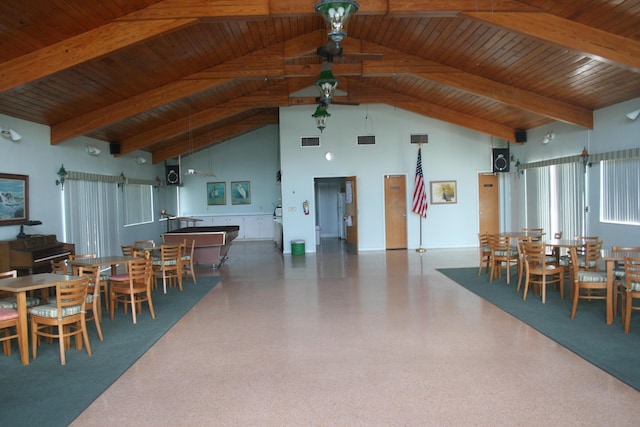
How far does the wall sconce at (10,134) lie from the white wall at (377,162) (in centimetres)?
642

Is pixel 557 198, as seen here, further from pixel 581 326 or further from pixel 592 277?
pixel 581 326

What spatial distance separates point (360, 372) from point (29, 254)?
198 inches

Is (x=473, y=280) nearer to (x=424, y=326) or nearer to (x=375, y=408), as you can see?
(x=424, y=326)

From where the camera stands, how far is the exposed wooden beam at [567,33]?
18.3 feet

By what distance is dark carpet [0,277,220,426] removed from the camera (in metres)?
3.14

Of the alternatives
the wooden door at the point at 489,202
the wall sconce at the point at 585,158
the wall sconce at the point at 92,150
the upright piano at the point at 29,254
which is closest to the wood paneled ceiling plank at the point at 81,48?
the upright piano at the point at 29,254

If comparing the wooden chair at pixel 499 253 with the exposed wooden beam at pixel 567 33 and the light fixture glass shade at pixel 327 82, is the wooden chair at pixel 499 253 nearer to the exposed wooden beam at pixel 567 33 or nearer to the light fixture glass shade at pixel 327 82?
the exposed wooden beam at pixel 567 33

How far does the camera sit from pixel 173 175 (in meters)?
13.4

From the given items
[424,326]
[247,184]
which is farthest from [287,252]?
[424,326]

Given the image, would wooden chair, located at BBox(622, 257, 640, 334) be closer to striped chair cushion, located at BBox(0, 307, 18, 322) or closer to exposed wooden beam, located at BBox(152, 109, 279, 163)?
striped chair cushion, located at BBox(0, 307, 18, 322)

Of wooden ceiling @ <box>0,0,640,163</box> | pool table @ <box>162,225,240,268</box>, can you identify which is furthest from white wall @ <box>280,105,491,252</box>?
pool table @ <box>162,225,240,268</box>

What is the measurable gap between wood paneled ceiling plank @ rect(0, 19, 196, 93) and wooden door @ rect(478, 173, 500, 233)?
9.36 metres

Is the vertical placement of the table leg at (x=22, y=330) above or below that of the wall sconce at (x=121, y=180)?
below

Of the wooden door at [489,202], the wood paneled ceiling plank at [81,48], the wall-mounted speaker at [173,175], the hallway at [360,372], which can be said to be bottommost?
the hallway at [360,372]
